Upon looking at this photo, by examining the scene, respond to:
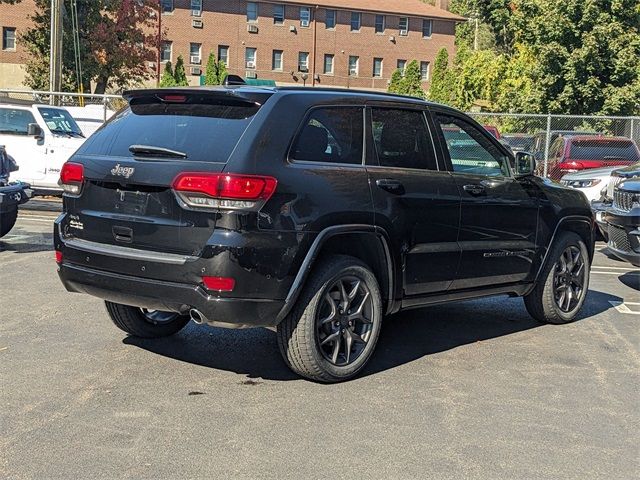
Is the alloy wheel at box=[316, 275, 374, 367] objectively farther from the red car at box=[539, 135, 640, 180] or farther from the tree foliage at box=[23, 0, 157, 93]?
the tree foliage at box=[23, 0, 157, 93]

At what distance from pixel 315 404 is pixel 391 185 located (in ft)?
5.13

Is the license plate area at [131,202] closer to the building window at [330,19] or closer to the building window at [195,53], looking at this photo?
the building window at [195,53]

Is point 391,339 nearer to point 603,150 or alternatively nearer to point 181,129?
point 181,129

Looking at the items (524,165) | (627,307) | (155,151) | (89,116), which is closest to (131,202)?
(155,151)

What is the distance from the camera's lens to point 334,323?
5.09m

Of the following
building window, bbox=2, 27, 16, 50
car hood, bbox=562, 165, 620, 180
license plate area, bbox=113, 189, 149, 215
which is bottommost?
license plate area, bbox=113, 189, 149, 215

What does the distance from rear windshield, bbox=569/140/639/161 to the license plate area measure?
13542 millimetres

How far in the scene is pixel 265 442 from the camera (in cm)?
409

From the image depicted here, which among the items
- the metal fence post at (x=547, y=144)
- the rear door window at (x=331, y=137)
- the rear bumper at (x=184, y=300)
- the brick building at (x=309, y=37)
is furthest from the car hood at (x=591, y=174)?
the brick building at (x=309, y=37)

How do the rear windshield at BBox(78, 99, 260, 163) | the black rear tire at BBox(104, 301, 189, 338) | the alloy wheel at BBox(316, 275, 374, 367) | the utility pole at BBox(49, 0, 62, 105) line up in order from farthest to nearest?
1. the utility pole at BBox(49, 0, 62, 105)
2. the black rear tire at BBox(104, 301, 189, 338)
3. the alloy wheel at BBox(316, 275, 374, 367)
4. the rear windshield at BBox(78, 99, 260, 163)

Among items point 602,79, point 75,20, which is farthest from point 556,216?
point 75,20

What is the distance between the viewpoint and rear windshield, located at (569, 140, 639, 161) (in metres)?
16.3

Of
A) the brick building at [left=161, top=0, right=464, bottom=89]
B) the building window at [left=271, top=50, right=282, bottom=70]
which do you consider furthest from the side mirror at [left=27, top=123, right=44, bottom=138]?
the building window at [left=271, top=50, right=282, bottom=70]

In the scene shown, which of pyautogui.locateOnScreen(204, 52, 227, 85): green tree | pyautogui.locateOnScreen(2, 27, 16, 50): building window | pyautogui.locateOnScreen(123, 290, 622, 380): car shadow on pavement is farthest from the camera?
pyautogui.locateOnScreen(2, 27, 16, 50): building window
